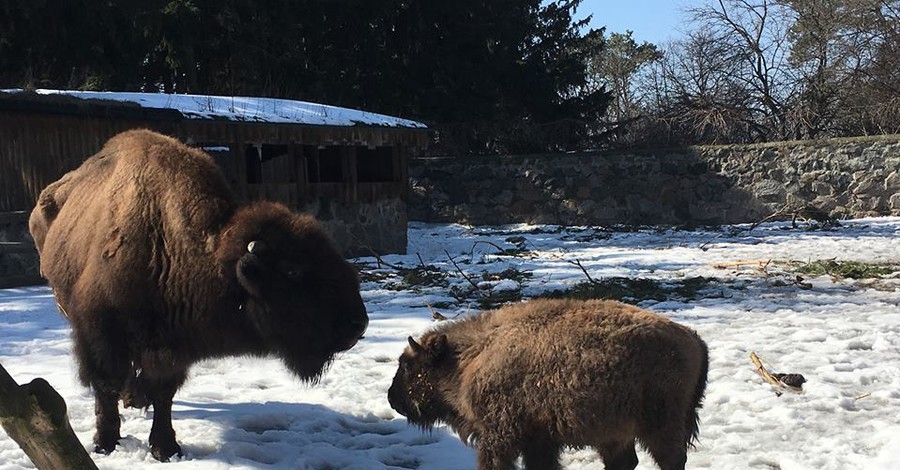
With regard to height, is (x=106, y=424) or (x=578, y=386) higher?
(x=578, y=386)

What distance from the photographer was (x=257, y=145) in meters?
12.3

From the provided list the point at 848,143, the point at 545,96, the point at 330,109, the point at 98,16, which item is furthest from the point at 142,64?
the point at 848,143

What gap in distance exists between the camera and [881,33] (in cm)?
1888

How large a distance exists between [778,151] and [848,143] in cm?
135

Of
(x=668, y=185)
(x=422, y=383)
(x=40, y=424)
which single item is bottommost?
(x=422, y=383)

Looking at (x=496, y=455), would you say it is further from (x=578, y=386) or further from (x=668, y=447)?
(x=668, y=447)

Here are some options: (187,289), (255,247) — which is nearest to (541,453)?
(255,247)

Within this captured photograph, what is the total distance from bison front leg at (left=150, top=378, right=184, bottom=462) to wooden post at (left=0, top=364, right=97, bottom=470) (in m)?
2.04

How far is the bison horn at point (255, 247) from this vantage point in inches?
142

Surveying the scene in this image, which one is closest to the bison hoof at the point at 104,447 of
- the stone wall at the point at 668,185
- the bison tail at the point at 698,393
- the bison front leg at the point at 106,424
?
the bison front leg at the point at 106,424

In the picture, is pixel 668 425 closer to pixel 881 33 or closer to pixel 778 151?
pixel 778 151

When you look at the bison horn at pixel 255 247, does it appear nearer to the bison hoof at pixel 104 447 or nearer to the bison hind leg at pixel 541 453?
the bison hoof at pixel 104 447

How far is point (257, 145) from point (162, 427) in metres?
8.76

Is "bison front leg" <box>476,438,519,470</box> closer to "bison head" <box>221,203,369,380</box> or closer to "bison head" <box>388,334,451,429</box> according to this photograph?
"bison head" <box>388,334,451,429</box>
